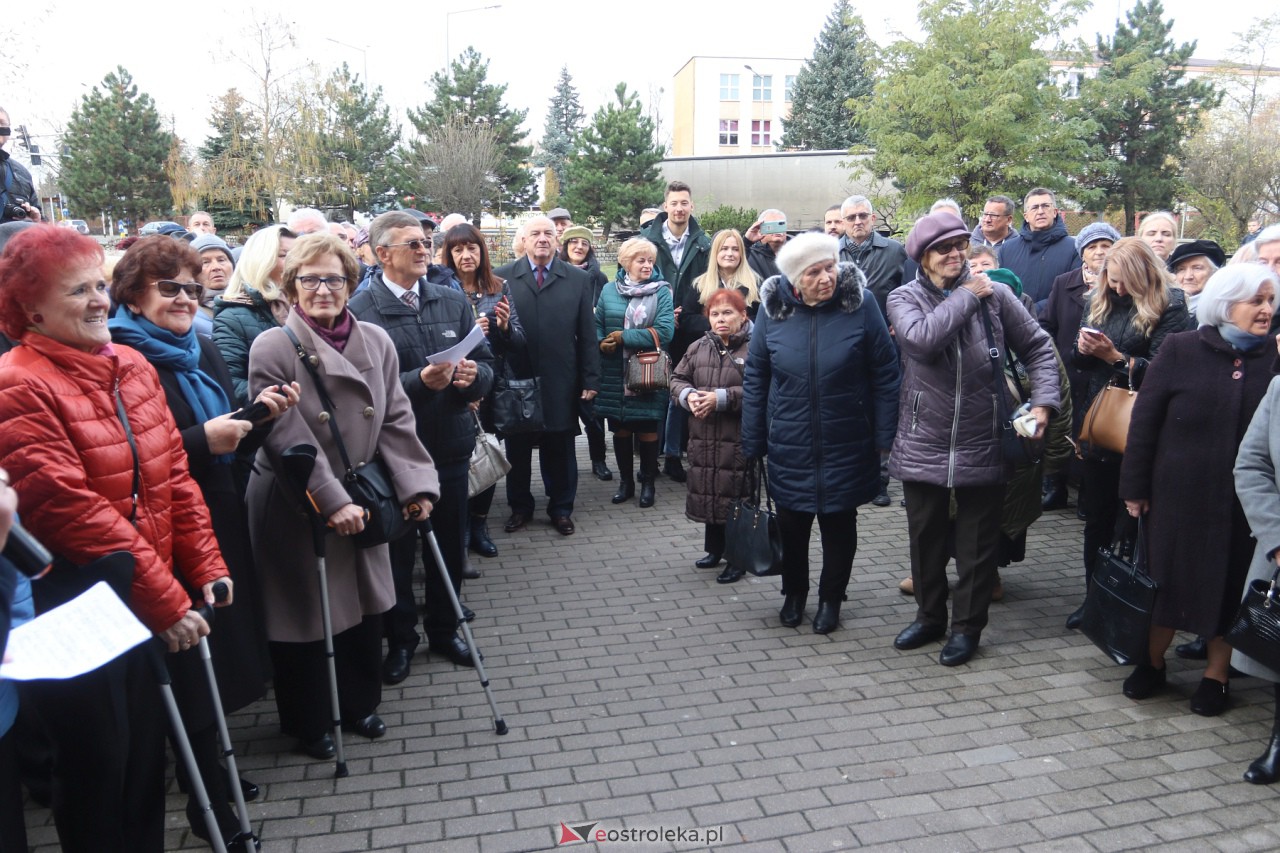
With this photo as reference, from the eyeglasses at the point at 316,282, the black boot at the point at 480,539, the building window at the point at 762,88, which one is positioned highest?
the building window at the point at 762,88

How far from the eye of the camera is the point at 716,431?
252 inches

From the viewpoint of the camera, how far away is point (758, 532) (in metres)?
5.66

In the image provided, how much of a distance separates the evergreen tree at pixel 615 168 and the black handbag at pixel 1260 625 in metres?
43.8

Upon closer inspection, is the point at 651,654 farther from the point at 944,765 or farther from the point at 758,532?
the point at 944,765

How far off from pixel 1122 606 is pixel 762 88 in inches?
3462

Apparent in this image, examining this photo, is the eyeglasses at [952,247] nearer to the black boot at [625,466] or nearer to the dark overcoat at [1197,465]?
the dark overcoat at [1197,465]

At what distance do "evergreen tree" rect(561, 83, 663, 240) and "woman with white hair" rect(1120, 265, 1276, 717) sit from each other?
43042 millimetres

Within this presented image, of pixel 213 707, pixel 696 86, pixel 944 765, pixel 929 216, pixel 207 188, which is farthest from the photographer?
pixel 696 86

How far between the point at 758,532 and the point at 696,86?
86.3 m

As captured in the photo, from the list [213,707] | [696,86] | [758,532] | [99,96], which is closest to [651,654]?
[758,532]

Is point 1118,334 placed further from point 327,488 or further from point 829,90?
point 829,90

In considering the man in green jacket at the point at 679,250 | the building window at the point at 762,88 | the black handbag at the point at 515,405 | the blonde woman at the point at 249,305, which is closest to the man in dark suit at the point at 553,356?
the black handbag at the point at 515,405

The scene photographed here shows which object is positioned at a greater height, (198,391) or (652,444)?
(198,391)

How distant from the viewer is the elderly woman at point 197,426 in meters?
3.56
